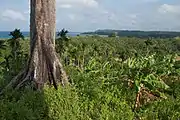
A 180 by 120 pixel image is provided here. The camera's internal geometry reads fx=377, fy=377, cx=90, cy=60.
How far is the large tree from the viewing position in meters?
6.97

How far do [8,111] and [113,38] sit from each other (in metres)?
72.2

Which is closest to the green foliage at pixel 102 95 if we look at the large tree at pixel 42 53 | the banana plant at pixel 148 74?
the banana plant at pixel 148 74

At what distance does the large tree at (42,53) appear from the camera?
6.97m

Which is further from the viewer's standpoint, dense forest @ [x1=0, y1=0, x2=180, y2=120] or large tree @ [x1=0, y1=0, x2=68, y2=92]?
large tree @ [x1=0, y1=0, x2=68, y2=92]

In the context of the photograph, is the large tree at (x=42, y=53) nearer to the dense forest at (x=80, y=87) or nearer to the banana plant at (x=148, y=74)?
the dense forest at (x=80, y=87)

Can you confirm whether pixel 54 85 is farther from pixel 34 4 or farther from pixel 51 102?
pixel 34 4

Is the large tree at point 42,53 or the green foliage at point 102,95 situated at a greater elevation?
the large tree at point 42,53

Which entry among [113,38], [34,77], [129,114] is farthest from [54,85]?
[113,38]

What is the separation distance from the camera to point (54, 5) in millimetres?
7367

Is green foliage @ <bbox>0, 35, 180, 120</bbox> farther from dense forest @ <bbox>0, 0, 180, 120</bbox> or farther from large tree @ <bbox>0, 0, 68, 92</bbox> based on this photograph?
large tree @ <bbox>0, 0, 68, 92</bbox>

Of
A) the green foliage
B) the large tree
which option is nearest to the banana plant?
the green foliage

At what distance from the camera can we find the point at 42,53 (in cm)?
712

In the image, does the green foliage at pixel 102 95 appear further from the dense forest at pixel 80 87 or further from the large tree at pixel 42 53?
the large tree at pixel 42 53

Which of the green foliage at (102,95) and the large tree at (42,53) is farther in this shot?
the large tree at (42,53)
